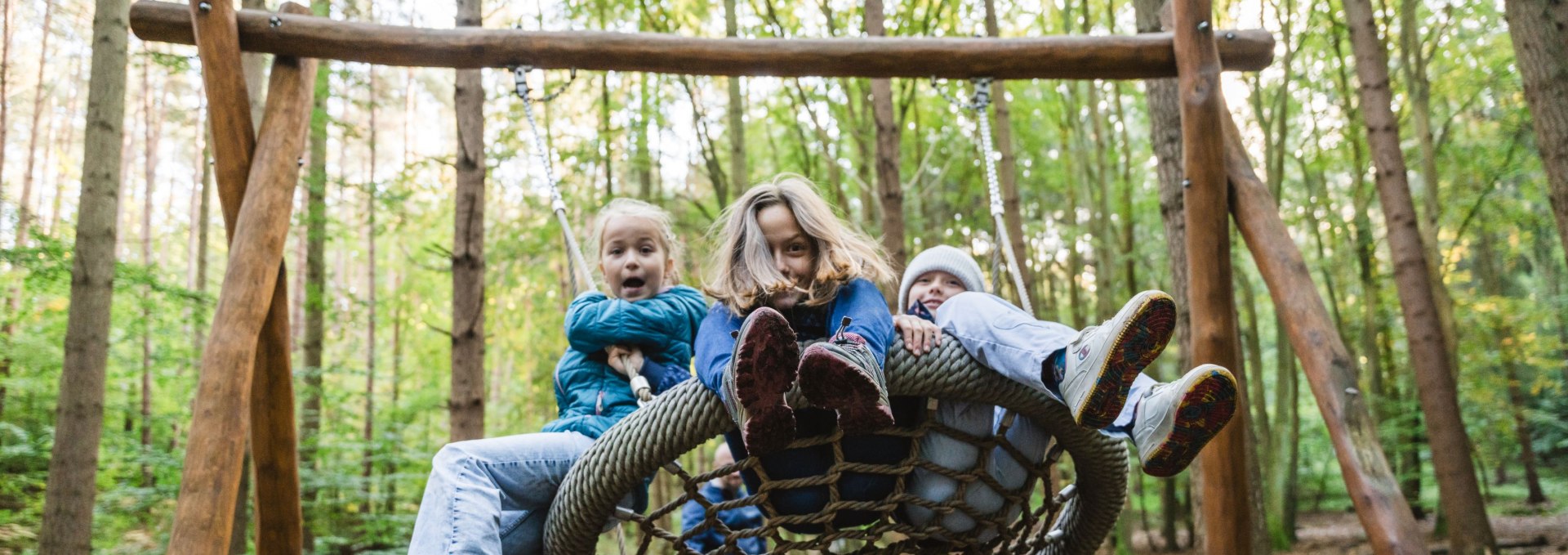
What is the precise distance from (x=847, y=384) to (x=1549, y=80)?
4046mm

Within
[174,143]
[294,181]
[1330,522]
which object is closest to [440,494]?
[294,181]

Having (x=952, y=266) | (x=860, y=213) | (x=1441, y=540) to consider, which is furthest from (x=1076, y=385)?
(x=1441, y=540)

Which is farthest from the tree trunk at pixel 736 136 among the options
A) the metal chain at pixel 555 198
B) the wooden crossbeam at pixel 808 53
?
the metal chain at pixel 555 198

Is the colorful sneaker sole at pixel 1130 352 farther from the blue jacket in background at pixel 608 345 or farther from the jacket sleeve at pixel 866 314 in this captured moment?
the blue jacket in background at pixel 608 345

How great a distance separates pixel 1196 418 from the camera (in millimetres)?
1643

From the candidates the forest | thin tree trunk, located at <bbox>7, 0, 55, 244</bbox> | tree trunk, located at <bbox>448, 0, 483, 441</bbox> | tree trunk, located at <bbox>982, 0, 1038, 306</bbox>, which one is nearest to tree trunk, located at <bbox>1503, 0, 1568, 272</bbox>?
the forest

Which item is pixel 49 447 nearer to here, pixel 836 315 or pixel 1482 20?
pixel 836 315

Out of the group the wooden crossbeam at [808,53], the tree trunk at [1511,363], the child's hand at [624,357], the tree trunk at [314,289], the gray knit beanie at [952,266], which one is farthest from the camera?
the tree trunk at [1511,363]

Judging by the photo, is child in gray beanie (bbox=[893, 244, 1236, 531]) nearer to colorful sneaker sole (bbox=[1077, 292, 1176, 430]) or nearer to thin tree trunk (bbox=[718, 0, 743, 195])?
colorful sneaker sole (bbox=[1077, 292, 1176, 430])

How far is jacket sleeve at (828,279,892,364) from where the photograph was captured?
166 cm

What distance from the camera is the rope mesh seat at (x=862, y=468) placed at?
1741mm

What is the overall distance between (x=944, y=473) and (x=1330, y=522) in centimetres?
1180

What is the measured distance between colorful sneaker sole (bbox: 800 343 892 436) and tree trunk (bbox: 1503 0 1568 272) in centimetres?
383

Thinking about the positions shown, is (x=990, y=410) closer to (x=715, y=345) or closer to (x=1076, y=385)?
(x=1076, y=385)
